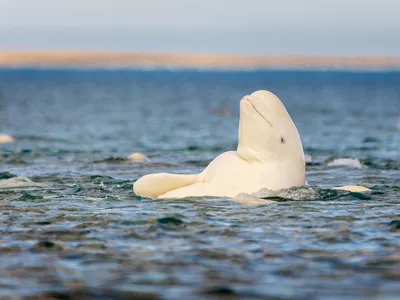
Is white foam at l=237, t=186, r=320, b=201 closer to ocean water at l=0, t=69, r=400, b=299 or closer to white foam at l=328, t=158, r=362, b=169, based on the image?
ocean water at l=0, t=69, r=400, b=299

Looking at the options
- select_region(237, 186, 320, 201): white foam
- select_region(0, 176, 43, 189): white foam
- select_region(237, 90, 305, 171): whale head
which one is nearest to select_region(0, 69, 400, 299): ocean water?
select_region(237, 186, 320, 201): white foam

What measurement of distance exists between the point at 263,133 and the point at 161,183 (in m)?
2.03

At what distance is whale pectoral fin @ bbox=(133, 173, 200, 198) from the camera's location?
53.8 ft

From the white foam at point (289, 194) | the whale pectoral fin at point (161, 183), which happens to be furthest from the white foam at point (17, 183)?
the white foam at point (289, 194)

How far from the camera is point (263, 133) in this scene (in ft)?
52.3

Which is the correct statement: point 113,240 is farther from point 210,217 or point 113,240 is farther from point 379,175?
point 379,175

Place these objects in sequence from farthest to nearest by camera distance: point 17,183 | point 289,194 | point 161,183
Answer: point 17,183, point 161,183, point 289,194

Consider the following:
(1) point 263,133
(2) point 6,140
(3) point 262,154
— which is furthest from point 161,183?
(2) point 6,140

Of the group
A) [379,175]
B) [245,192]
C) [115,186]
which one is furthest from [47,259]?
[379,175]

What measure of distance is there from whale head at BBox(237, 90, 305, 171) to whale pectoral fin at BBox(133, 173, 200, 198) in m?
1.15

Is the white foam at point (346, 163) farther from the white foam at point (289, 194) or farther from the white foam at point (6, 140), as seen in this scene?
the white foam at point (6, 140)

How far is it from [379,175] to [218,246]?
35.4ft

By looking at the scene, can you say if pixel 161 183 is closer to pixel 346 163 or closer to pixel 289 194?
pixel 289 194

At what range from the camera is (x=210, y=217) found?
14664mm
